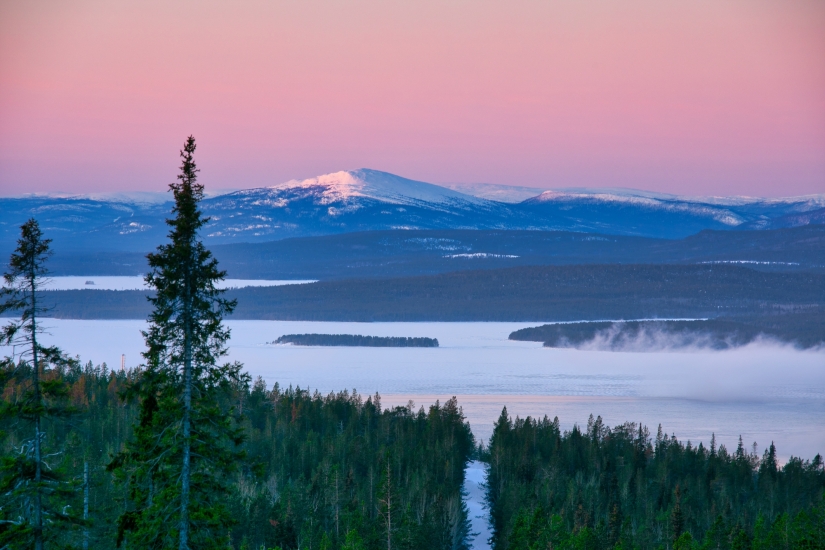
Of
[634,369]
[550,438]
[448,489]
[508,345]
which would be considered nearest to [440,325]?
[508,345]

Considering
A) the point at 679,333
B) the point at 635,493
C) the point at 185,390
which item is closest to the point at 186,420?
the point at 185,390

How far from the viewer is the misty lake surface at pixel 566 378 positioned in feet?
264

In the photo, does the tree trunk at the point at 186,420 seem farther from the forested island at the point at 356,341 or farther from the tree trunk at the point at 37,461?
the forested island at the point at 356,341

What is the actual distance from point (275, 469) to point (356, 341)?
343 feet

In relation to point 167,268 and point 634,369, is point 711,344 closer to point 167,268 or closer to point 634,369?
point 634,369

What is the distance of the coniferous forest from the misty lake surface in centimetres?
1261

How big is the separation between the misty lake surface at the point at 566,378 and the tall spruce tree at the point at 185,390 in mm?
52550

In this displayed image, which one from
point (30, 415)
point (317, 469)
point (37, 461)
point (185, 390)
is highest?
point (185, 390)

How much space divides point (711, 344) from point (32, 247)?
151 meters

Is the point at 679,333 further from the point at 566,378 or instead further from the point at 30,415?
the point at 30,415

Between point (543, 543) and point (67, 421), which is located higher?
point (67, 421)

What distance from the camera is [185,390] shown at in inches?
642

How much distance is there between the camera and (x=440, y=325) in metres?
195

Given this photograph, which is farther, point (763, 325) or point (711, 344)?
point (763, 325)
